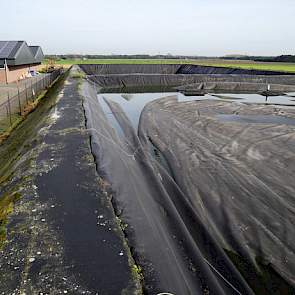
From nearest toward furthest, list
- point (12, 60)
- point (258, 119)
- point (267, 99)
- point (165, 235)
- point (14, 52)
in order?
point (165, 235) < point (258, 119) < point (267, 99) < point (12, 60) < point (14, 52)

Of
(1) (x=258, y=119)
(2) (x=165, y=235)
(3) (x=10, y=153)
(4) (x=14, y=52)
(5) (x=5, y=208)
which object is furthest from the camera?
(4) (x=14, y=52)

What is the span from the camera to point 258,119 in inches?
627

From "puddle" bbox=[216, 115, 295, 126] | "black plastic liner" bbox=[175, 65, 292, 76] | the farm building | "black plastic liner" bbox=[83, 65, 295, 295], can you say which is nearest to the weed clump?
"black plastic liner" bbox=[83, 65, 295, 295]

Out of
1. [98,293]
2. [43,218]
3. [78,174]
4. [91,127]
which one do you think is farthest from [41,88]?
[98,293]

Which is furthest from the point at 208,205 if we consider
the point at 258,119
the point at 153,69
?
the point at 153,69

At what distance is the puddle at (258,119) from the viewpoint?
1526cm

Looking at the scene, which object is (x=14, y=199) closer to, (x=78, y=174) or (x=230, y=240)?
(x=78, y=174)

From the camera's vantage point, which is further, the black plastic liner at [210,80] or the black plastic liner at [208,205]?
the black plastic liner at [210,80]

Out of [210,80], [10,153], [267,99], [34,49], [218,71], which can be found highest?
[34,49]

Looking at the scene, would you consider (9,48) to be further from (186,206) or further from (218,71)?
(186,206)

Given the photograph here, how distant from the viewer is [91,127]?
36.2 feet

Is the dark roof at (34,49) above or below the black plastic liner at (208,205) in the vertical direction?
above

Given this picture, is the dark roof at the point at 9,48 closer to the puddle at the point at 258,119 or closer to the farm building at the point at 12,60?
the farm building at the point at 12,60

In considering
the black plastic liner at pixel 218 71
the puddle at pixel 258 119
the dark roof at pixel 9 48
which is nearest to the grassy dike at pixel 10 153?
the puddle at pixel 258 119
